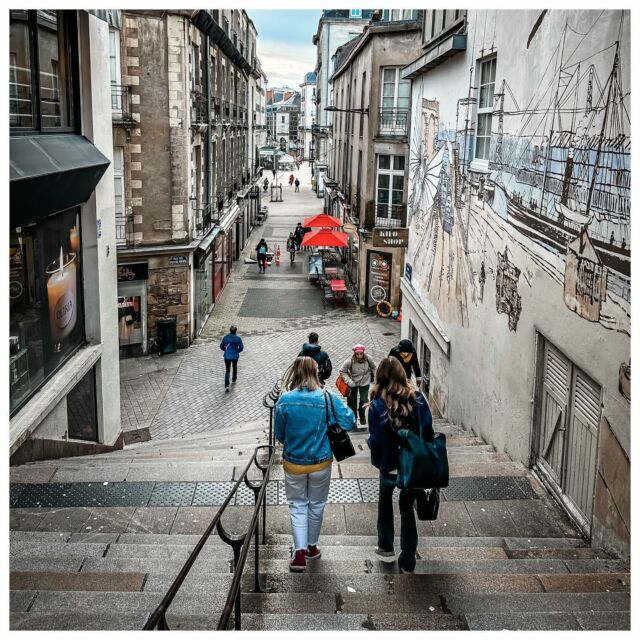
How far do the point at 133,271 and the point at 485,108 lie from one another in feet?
35.3

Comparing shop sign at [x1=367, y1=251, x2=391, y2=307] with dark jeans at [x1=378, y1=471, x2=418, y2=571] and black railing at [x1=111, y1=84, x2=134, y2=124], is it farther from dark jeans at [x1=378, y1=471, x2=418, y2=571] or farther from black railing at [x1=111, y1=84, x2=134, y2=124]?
dark jeans at [x1=378, y1=471, x2=418, y2=571]

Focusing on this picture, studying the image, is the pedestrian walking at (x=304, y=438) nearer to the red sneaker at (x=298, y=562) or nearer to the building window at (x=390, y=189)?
the red sneaker at (x=298, y=562)

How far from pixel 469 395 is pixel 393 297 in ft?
45.0

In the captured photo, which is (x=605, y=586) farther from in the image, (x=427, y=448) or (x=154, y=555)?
(x=154, y=555)

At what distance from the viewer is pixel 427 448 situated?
17.3ft

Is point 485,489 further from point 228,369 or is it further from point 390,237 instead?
point 390,237

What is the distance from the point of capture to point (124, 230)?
18359 millimetres

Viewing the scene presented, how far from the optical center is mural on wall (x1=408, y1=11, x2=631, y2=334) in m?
6.04

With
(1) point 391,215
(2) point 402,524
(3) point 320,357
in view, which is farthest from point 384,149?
(2) point 402,524

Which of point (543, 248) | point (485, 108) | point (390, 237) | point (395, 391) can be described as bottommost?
point (395, 391)

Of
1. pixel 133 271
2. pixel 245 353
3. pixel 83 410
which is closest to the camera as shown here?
pixel 83 410

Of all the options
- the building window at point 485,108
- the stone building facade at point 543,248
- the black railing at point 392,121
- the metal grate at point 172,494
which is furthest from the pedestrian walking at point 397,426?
the black railing at point 392,121

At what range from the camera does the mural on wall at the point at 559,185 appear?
19.8 feet
